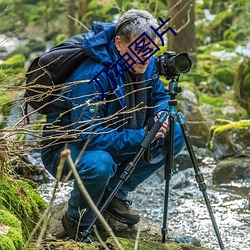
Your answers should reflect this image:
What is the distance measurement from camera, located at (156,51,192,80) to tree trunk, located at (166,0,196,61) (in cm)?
642

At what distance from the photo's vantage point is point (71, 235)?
3.40 m

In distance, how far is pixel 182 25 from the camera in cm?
1011

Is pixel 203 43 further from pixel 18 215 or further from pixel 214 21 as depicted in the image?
pixel 18 215

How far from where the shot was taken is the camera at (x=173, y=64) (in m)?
3.17

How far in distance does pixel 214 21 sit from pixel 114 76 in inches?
413

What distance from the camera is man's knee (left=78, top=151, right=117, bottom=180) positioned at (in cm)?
311

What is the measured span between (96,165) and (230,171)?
3.25 metres

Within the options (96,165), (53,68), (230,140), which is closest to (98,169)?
(96,165)

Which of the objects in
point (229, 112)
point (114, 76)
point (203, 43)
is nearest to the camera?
point (114, 76)

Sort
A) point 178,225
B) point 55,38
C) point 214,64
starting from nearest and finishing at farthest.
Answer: point 178,225, point 214,64, point 55,38

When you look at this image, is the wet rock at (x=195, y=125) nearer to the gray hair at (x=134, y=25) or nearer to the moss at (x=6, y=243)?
the gray hair at (x=134, y=25)

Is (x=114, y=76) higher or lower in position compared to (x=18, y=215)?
higher

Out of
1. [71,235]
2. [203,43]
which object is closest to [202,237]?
[71,235]

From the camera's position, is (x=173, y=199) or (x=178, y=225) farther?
(x=173, y=199)
